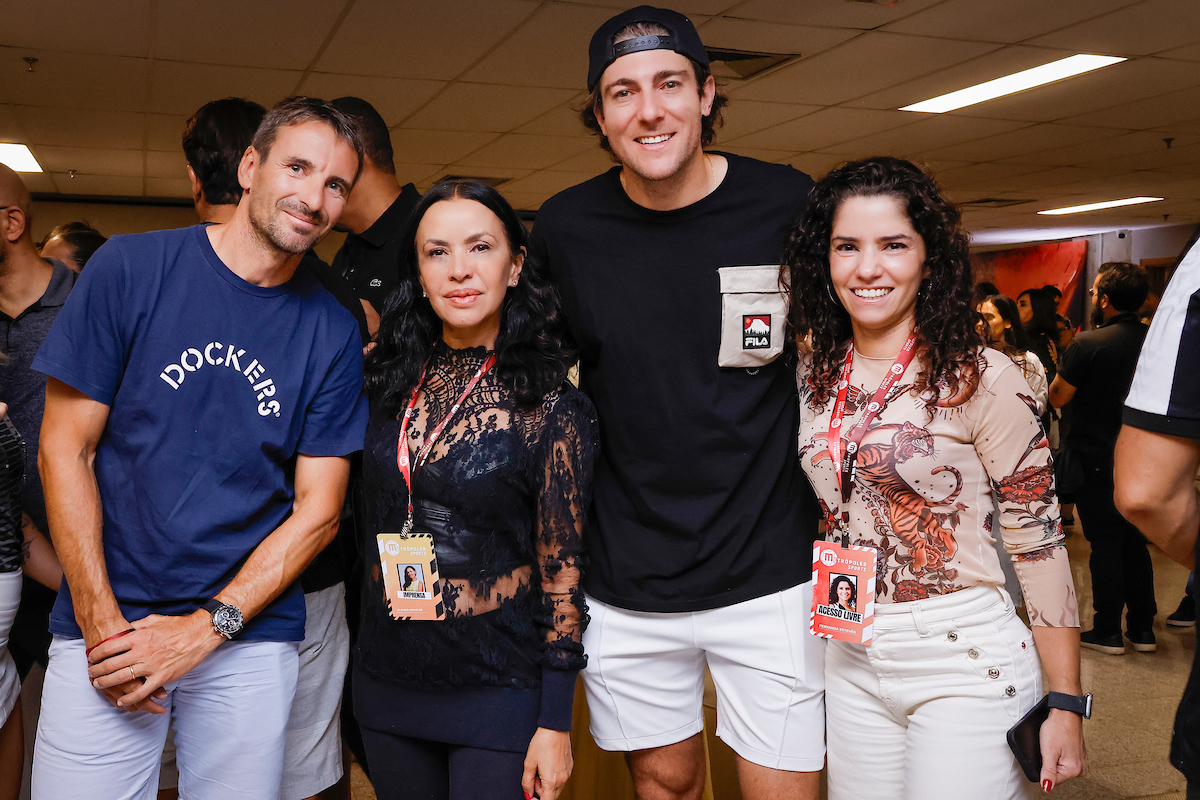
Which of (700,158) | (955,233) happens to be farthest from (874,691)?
(700,158)

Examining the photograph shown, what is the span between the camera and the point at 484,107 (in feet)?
20.3

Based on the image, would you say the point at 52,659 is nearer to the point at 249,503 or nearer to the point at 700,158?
the point at 249,503

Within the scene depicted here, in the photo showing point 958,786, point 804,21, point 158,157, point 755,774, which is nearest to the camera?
point 958,786

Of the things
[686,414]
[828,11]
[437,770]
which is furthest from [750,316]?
[828,11]

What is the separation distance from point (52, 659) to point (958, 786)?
5.25ft

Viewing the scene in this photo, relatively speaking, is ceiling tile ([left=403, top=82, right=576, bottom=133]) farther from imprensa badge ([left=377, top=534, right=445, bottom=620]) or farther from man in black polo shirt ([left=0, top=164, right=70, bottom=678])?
imprensa badge ([left=377, top=534, right=445, bottom=620])

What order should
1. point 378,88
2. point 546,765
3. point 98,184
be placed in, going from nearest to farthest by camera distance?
1. point 546,765
2. point 378,88
3. point 98,184

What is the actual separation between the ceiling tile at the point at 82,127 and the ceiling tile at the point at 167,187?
1571mm

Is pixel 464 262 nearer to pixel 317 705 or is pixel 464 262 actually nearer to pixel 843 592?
pixel 843 592

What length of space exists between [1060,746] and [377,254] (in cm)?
195

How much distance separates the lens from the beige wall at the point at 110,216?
10.4 m

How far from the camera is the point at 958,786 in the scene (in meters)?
1.50

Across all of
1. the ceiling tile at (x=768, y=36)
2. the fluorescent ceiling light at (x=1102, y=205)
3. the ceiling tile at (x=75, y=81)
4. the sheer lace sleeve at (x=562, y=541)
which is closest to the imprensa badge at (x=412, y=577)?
the sheer lace sleeve at (x=562, y=541)

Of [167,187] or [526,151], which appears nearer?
[526,151]
